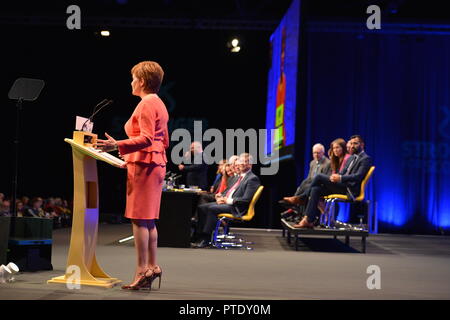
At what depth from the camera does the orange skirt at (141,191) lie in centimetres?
353

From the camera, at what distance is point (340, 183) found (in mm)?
7297

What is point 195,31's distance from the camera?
12398 mm

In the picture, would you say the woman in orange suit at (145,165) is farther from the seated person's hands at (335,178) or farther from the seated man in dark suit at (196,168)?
the seated man in dark suit at (196,168)

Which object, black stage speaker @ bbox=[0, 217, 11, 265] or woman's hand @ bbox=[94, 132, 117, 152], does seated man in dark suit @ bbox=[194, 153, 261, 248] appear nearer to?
black stage speaker @ bbox=[0, 217, 11, 265]

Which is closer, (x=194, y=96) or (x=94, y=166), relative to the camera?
(x=94, y=166)

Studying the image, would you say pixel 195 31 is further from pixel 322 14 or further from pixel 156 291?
pixel 156 291

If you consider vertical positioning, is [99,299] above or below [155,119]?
below

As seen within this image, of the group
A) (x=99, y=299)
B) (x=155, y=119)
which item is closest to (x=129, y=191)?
(x=155, y=119)

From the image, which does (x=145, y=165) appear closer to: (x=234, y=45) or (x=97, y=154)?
(x=97, y=154)

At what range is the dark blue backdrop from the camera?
11.6 m

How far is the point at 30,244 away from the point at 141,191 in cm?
146

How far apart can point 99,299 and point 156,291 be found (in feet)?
1.65

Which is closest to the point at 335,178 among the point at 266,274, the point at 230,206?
the point at 230,206

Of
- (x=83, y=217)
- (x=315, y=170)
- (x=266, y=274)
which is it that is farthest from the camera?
(x=315, y=170)
